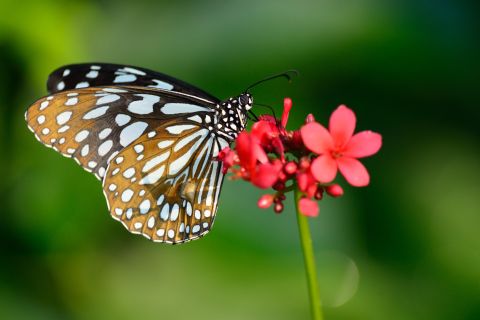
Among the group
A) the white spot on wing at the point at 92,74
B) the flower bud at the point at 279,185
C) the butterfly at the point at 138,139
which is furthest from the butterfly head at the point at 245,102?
the flower bud at the point at 279,185

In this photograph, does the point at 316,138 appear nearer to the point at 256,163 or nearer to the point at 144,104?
the point at 256,163

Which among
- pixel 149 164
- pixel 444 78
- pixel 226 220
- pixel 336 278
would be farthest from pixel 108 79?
pixel 444 78

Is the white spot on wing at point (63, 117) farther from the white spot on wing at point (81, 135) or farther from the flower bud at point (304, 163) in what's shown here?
the flower bud at point (304, 163)

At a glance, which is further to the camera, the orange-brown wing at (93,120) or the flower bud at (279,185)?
the orange-brown wing at (93,120)

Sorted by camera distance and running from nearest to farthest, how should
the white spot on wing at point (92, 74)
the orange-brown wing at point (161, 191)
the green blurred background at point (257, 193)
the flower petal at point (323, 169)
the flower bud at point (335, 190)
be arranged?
the flower petal at point (323, 169) < the flower bud at point (335, 190) < the orange-brown wing at point (161, 191) < the white spot on wing at point (92, 74) < the green blurred background at point (257, 193)

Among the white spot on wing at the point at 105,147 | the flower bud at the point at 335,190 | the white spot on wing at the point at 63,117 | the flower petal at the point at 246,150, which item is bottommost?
the flower bud at the point at 335,190

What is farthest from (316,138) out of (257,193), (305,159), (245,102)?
(257,193)
